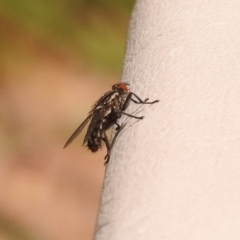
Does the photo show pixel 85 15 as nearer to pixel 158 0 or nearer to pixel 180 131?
pixel 158 0

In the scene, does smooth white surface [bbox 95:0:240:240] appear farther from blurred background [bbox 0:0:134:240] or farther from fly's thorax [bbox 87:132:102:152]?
blurred background [bbox 0:0:134:240]

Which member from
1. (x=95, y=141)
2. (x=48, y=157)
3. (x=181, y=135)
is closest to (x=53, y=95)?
(x=48, y=157)

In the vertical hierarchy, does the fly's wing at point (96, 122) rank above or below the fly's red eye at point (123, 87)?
below

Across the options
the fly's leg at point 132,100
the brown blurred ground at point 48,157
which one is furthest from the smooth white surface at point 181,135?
the brown blurred ground at point 48,157

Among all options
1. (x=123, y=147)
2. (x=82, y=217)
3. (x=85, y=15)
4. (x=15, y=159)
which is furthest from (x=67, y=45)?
(x=123, y=147)

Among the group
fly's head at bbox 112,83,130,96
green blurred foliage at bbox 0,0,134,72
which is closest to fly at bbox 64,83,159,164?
fly's head at bbox 112,83,130,96

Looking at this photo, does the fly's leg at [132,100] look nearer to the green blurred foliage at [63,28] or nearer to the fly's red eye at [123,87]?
the fly's red eye at [123,87]

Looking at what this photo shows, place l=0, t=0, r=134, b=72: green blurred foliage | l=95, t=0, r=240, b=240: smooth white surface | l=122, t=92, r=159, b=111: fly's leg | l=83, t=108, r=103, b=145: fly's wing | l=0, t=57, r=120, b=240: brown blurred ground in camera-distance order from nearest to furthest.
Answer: l=95, t=0, r=240, b=240: smooth white surface, l=122, t=92, r=159, b=111: fly's leg, l=83, t=108, r=103, b=145: fly's wing, l=0, t=57, r=120, b=240: brown blurred ground, l=0, t=0, r=134, b=72: green blurred foliage
